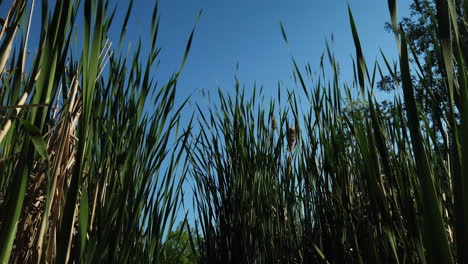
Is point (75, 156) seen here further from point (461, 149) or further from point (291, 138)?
point (291, 138)

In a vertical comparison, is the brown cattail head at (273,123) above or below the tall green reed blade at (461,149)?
above

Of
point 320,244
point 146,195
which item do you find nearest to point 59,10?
point 146,195

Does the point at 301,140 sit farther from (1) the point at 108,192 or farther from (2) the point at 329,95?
(1) the point at 108,192

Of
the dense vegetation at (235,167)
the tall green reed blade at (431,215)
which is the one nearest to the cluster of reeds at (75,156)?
the dense vegetation at (235,167)

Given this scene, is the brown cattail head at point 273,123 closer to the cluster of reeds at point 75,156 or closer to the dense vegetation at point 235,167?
the dense vegetation at point 235,167

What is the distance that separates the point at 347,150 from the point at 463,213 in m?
1.14

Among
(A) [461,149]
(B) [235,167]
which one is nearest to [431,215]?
(A) [461,149]

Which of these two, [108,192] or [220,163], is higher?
[220,163]

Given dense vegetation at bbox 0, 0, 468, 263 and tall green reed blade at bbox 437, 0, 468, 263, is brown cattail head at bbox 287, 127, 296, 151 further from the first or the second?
tall green reed blade at bbox 437, 0, 468, 263

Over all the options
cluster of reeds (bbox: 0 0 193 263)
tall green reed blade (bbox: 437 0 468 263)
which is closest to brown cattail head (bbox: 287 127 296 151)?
cluster of reeds (bbox: 0 0 193 263)

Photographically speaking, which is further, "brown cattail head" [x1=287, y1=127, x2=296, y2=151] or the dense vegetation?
"brown cattail head" [x1=287, y1=127, x2=296, y2=151]

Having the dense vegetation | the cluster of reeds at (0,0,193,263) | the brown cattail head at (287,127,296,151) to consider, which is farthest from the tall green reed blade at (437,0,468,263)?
the brown cattail head at (287,127,296,151)

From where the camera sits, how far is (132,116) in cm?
123

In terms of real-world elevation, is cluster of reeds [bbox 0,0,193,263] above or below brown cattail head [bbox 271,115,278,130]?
below
